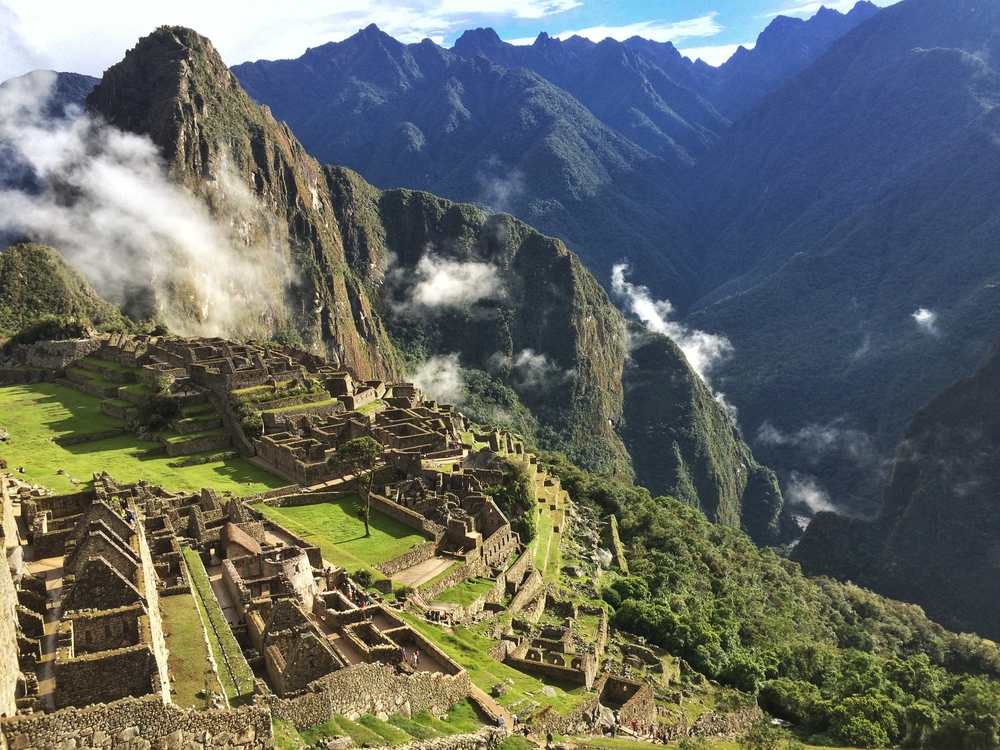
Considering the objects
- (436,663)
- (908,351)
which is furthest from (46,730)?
(908,351)

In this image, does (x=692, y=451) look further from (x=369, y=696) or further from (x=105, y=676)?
(x=105, y=676)

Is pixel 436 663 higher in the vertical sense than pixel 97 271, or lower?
lower

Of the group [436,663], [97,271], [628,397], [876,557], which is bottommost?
[876,557]

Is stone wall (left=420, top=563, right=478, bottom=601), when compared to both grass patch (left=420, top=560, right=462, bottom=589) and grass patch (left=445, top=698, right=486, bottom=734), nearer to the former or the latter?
grass patch (left=420, top=560, right=462, bottom=589)

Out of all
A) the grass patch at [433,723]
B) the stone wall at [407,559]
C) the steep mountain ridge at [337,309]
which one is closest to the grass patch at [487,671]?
the grass patch at [433,723]

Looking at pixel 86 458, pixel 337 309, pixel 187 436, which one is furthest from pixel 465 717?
pixel 337 309

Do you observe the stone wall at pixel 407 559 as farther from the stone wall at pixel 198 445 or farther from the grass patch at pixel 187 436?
the grass patch at pixel 187 436

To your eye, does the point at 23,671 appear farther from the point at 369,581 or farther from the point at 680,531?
the point at 680,531
